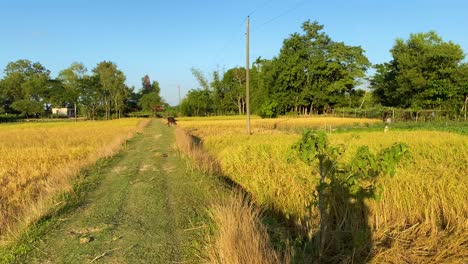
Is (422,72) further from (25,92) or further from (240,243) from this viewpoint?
(25,92)

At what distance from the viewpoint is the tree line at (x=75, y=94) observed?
260 ft

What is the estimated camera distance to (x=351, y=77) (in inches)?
2667

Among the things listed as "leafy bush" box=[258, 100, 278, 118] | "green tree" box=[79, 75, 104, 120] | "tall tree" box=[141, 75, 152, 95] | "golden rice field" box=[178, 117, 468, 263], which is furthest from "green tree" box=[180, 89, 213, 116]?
"golden rice field" box=[178, 117, 468, 263]

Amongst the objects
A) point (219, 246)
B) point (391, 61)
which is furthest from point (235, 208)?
point (391, 61)

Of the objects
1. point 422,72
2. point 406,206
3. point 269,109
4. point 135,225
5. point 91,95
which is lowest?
point 135,225

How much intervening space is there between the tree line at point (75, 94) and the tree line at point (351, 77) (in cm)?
3085

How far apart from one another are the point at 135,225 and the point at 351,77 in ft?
223

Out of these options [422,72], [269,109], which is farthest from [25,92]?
[422,72]

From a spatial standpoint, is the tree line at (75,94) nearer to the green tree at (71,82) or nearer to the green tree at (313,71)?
the green tree at (71,82)

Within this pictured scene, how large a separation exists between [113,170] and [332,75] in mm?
62576

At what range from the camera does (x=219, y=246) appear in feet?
12.7

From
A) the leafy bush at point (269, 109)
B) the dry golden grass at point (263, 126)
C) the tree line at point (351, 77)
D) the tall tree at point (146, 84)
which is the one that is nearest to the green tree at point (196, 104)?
the tree line at point (351, 77)

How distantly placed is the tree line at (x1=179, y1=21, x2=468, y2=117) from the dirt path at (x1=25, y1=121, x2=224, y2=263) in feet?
161

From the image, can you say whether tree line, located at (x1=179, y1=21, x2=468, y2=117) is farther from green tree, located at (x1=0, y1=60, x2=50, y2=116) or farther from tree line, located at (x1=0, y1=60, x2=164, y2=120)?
green tree, located at (x1=0, y1=60, x2=50, y2=116)
